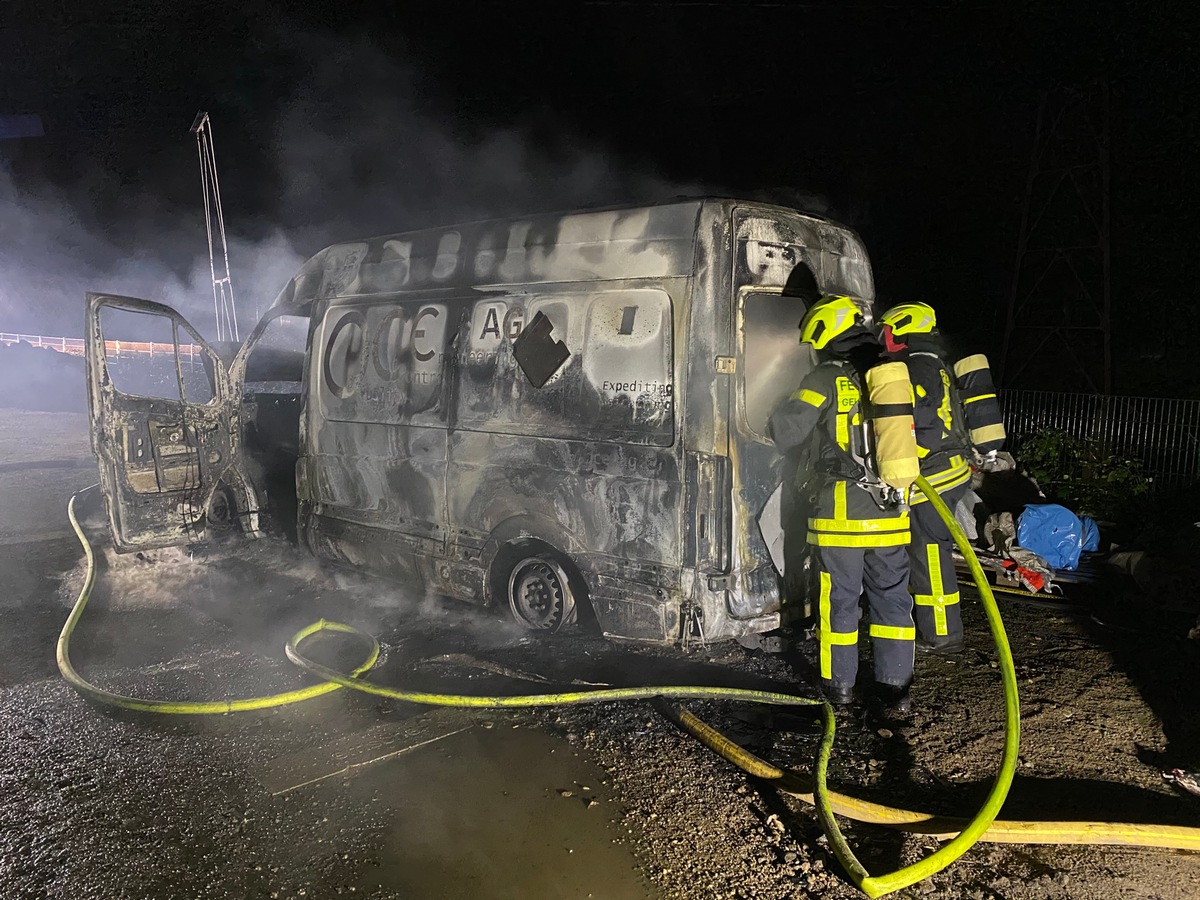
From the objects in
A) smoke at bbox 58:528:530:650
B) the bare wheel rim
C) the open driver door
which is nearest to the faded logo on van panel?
the bare wheel rim

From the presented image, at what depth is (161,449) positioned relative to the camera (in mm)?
6102

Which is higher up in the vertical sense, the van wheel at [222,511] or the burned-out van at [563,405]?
the burned-out van at [563,405]

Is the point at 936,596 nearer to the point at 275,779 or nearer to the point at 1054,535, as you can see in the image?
the point at 1054,535

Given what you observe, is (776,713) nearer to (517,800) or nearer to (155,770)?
(517,800)

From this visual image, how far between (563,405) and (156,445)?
3866 mm

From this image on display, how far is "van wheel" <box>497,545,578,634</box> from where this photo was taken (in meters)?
4.38

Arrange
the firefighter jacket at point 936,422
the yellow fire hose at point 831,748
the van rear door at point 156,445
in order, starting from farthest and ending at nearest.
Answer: the van rear door at point 156,445 → the firefighter jacket at point 936,422 → the yellow fire hose at point 831,748

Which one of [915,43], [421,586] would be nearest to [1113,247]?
[915,43]

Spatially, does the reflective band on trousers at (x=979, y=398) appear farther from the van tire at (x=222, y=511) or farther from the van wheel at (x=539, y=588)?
the van tire at (x=222, y=511)

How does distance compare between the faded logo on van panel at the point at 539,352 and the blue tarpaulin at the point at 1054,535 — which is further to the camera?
the blue tarpaulin at the point at 1054,535

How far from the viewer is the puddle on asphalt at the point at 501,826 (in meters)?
2.55

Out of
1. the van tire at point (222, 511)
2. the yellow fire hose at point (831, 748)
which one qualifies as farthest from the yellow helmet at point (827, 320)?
the van tire at point (222, 511)

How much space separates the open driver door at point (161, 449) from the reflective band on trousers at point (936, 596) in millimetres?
5393

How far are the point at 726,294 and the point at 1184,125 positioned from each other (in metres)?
A: 12.1
